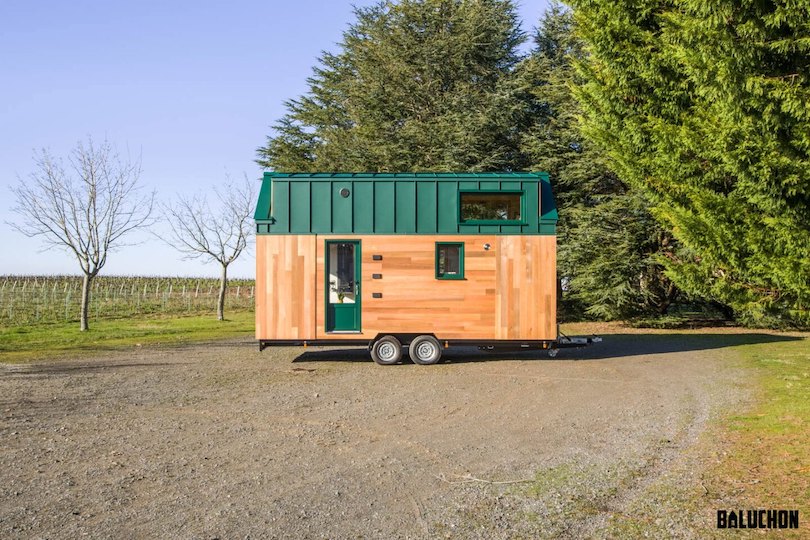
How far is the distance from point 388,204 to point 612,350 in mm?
7080

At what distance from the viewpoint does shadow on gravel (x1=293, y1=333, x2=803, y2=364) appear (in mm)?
14781

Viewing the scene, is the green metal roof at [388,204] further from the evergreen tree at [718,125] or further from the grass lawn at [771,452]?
the grass lawn at [771,452]

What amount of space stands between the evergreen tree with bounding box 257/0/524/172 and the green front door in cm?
1217

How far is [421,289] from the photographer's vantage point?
527 inches

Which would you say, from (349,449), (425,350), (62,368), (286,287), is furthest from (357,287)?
(349,449)

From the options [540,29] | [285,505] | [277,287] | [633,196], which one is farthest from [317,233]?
[540,29]

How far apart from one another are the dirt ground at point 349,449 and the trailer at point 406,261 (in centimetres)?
99

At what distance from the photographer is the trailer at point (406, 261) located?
13.3 meters

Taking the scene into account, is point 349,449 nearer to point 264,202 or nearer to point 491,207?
point 264,202

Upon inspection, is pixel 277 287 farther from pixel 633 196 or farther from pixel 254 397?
pixel 633 196

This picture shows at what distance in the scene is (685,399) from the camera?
9.68 m

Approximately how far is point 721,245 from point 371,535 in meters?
8.37

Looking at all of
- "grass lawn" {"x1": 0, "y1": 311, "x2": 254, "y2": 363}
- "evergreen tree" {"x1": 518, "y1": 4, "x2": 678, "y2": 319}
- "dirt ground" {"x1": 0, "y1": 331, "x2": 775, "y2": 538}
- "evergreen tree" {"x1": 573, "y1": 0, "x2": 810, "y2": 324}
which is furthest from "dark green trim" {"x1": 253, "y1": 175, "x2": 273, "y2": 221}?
"evergreen tree" {"x1": 518, "y1": 4, "x2": 678, "y2": 319}

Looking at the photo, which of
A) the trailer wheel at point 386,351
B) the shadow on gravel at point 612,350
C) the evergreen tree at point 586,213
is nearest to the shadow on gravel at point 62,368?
the shadow on gravel at point 612,350
